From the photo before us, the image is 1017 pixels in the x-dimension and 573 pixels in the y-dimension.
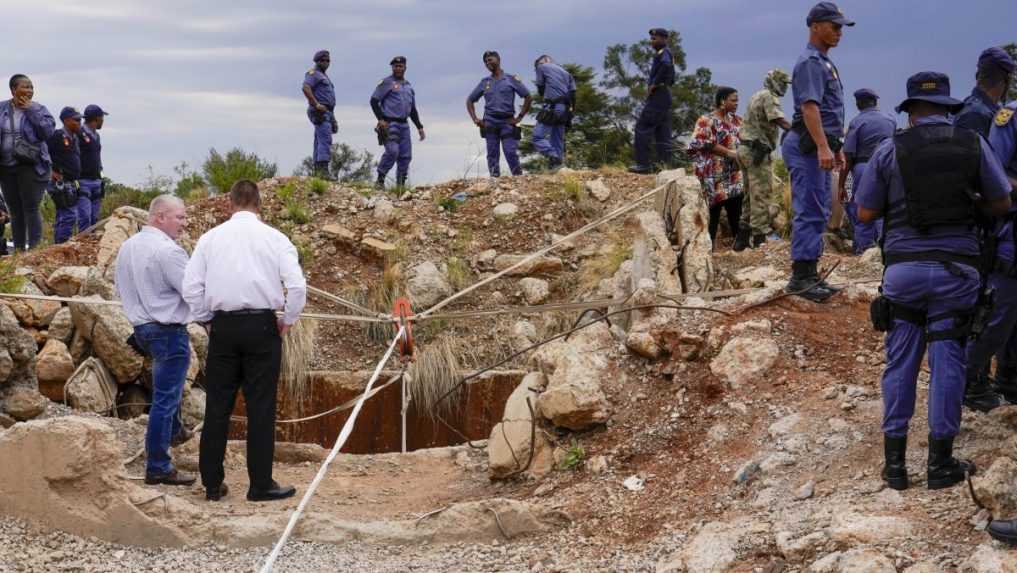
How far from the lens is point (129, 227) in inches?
481

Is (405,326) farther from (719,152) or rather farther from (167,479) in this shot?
(719,152)

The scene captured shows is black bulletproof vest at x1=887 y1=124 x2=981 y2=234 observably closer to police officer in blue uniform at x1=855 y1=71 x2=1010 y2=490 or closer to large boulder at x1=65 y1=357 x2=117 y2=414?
police officer in blue uniform at x1=855 y1=71 x2=1010 y2=490

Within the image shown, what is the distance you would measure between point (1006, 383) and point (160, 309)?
15.5 feet

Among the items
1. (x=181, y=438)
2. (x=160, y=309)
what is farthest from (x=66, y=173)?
(x=160, y=309)

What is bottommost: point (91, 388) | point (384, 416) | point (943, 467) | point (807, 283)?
point (384, 416)

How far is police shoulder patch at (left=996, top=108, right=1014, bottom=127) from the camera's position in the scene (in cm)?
569

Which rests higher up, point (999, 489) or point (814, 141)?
point (814, 141)

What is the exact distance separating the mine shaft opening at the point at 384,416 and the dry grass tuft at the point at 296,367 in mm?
29

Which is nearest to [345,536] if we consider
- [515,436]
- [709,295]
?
[515,436]

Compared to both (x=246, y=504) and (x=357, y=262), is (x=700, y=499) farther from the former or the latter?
(x=357, y=262)

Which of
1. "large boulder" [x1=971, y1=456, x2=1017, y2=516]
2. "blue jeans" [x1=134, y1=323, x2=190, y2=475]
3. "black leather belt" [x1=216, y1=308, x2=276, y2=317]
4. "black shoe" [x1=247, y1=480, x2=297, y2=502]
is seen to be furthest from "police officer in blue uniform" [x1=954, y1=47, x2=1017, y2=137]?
"blue jeans" [x1=134, y1=323, x2=190, y2=475]

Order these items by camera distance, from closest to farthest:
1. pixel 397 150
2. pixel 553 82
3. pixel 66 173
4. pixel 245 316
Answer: pixel 245 316 → pixel 66 173 → pixel 553 82 → pixel 397 150

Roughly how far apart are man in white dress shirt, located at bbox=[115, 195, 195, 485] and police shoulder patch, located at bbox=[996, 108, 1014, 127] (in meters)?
4.47

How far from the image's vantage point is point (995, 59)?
6402 millimetres
